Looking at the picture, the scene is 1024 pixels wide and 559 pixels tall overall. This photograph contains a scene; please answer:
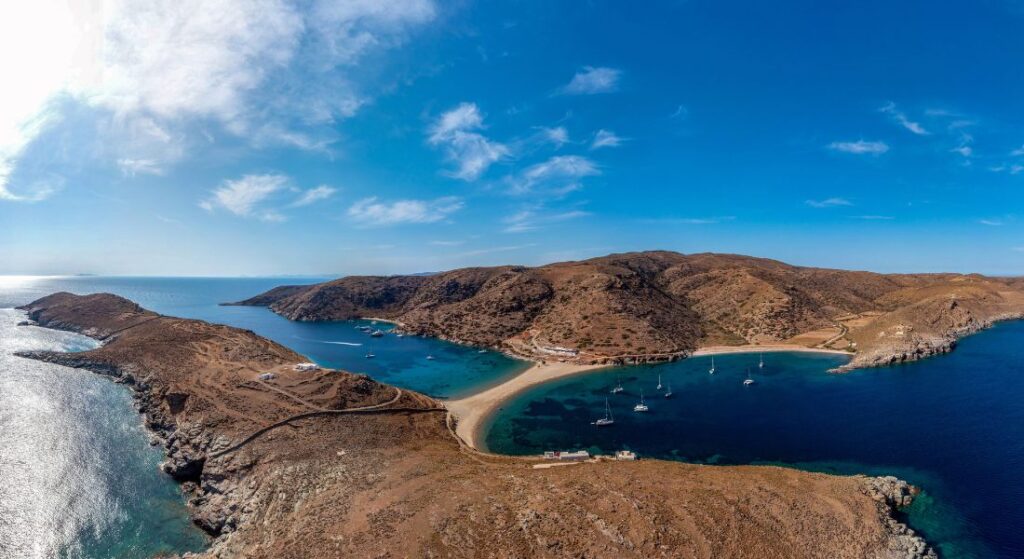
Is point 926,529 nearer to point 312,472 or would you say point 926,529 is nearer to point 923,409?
point 923,409

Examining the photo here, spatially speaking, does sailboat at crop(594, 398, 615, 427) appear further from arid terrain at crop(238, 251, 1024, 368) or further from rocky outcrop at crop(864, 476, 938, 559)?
arid terrain at crop(238, 251, 1024, 368)

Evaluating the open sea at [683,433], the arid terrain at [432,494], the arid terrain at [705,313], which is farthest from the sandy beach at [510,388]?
the arid terrain at [432,494]

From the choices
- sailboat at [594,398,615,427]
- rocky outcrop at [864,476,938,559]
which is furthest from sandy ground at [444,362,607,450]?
rocky outcrop at [864,476,938,559]

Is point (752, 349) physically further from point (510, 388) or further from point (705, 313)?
point (510, 388)

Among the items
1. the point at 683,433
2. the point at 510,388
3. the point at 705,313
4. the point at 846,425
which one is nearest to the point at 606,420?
the point at 683,433

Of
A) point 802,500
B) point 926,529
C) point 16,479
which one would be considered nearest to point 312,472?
point 16,479

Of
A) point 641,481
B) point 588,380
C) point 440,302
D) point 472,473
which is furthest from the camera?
point 440,302
